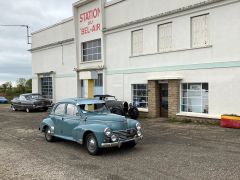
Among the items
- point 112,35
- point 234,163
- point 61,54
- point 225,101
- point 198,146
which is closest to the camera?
point 234,163

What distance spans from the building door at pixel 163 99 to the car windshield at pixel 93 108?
851 cm

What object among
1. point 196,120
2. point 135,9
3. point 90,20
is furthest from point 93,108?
point 90,20

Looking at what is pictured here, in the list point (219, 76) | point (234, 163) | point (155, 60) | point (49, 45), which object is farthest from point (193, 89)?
point (49, 45)

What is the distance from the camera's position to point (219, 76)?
1616 cm

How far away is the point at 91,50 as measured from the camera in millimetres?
26188

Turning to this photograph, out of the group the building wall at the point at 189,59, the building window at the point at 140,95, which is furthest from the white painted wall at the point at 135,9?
the building window at the point at 140,95

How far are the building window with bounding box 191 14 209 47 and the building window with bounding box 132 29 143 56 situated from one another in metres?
4.20

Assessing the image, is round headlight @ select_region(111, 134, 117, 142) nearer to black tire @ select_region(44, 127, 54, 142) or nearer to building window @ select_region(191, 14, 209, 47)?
black tire @ select_region(44, 127, 54, 142)

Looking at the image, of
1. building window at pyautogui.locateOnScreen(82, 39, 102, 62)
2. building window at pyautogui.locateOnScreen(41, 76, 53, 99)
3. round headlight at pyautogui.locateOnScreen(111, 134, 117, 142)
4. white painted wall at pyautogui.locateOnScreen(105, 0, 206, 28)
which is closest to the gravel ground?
round headlight at pyautogui.locateOnScreen(111, 134, 117, 142)

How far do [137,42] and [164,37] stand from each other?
2469mm

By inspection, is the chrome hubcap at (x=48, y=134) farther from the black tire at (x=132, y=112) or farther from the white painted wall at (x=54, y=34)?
the white painted wall at (x=54, y=34)

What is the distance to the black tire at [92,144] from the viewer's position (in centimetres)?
968

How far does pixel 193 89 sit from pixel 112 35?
26.9ft

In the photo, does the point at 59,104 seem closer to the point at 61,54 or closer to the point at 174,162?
the point at 174,162
